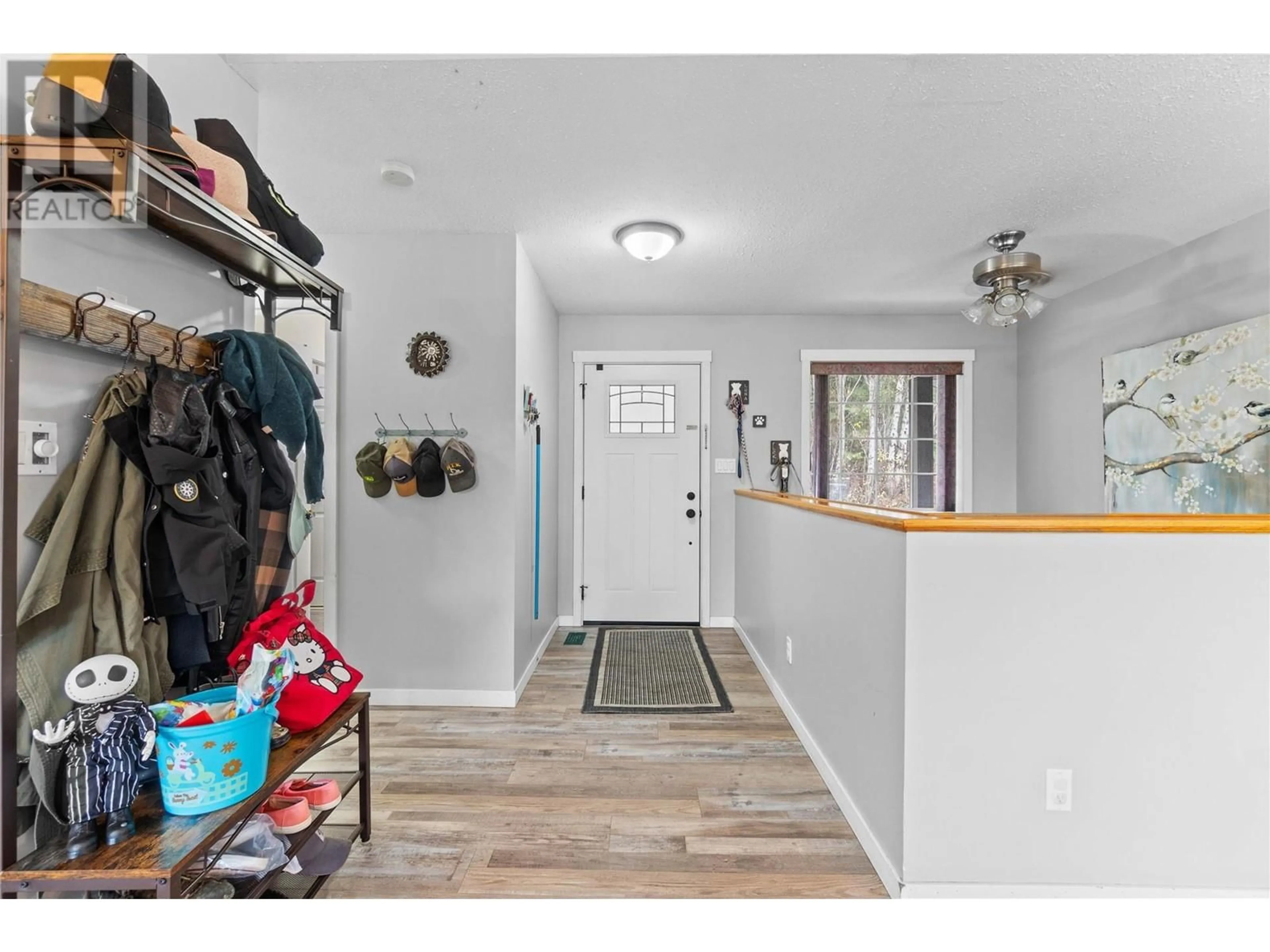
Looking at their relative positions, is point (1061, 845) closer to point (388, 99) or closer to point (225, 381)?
point (225, 381)

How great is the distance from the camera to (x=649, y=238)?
2.88m

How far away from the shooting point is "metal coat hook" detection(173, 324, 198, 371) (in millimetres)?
1400

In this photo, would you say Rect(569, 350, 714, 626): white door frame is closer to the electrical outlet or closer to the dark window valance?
the dark window valance

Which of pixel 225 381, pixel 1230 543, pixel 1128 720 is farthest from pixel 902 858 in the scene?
pixel 225 381

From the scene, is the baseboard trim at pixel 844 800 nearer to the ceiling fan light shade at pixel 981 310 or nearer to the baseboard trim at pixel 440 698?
the baseboard trim at pixel 440 698

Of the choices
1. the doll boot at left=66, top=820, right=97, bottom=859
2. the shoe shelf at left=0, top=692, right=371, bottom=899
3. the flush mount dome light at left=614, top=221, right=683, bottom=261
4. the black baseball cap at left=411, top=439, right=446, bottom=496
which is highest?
the flush mount dome light at left=614, top=221, right=683, bottom=261

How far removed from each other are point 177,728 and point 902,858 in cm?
172

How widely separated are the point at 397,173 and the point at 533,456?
1689 mm

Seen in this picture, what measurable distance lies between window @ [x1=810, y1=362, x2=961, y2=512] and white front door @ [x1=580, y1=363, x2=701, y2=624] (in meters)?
0.98

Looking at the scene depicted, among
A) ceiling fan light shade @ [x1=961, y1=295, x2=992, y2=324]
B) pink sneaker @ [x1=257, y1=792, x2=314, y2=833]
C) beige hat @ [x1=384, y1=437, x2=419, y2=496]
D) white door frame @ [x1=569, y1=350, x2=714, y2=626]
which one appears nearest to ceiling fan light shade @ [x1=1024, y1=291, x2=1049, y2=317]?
ceiling fan light shade @ [x1=961, y1=295, x2=992, y2=324]

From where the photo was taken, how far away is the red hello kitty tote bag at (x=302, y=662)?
140 centimetres

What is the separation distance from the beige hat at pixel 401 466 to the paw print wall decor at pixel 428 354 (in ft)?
1.21

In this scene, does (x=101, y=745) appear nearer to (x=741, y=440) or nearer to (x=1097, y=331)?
(x=741, y=440)

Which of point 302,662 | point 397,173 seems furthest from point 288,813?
point 397,173
